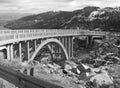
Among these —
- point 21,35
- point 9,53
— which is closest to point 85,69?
point 21,35

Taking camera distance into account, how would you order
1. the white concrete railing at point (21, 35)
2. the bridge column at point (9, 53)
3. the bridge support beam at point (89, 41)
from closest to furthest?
the bridge column at point (9, 53) → the white concrete railing at point (21, 35) → the bridge support beam at point (89, 41)

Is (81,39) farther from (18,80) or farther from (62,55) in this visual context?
(18,80)

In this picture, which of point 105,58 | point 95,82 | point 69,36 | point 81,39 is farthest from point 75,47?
point 95,82

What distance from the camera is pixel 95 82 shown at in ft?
42.1

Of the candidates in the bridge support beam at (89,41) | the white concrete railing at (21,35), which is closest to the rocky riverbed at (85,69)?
the bridge support beam at (89,41)

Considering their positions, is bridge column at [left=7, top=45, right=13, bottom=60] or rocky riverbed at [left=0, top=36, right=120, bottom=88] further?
bridge column at [left=7, top=45, right=13, bottom=60]

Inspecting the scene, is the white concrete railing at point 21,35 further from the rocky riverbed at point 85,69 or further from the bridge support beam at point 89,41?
the bridge support beam at point 89,41

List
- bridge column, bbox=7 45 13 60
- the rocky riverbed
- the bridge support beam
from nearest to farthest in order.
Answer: the rocky riverbed, bridge column, bbox=7 45 13 60, the bridge support beam

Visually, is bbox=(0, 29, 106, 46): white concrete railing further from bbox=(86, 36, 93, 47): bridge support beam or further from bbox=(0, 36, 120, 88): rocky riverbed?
bbox=(86, 36, 93, 47): bridge support beam

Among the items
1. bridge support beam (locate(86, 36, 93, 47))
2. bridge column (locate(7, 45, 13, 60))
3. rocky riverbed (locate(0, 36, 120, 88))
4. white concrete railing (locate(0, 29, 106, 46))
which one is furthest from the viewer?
bridge support beam (locate(86, 36, 93, 47))

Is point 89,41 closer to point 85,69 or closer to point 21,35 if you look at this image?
point 85,69

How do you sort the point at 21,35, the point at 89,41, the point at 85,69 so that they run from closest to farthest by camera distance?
the point at 21,35 → the point at 85,69 → the point at 89,41

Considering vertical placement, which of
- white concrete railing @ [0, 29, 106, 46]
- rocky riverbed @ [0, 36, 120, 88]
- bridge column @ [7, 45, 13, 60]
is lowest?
rocky riverbed @ [0, 36, 120, 88]

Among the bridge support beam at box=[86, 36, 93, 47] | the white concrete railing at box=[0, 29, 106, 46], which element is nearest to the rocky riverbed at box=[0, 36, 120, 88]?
the bridge support beam at box=[86, 36, 93, 47]
